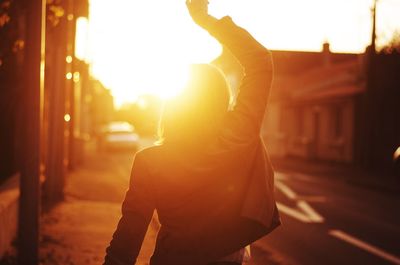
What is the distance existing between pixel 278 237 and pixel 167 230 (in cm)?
735

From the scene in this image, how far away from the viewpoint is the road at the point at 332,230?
786 cm

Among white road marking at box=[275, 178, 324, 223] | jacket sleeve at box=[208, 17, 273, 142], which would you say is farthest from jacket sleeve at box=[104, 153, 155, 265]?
white road marking at box=[275, 178, 324, 223]

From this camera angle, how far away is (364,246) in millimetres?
8812

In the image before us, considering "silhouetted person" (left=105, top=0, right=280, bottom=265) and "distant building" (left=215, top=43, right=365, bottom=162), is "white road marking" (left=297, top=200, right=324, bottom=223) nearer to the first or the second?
"silhouetted person" (left=105, top=0, right=280, bottom=265)

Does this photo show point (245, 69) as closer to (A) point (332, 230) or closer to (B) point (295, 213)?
(A) point (332, 230)

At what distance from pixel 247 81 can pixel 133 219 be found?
67 centimetres

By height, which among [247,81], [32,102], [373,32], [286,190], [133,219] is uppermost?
[373,32]

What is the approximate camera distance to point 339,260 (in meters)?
7.66

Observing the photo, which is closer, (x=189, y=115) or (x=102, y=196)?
(x=189, y=115)

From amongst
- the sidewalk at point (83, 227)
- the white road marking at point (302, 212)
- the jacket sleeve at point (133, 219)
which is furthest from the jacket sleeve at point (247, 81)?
the white road marking at point (302, 212)

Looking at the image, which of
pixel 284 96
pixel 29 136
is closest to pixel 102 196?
pixel 29 136

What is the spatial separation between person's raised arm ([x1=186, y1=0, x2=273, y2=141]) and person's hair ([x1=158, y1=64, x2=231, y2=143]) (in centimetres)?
6

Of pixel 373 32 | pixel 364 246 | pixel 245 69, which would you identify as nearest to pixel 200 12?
pixel 245 69

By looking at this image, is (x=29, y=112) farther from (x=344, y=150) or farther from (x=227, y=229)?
(x=344, y=150)
